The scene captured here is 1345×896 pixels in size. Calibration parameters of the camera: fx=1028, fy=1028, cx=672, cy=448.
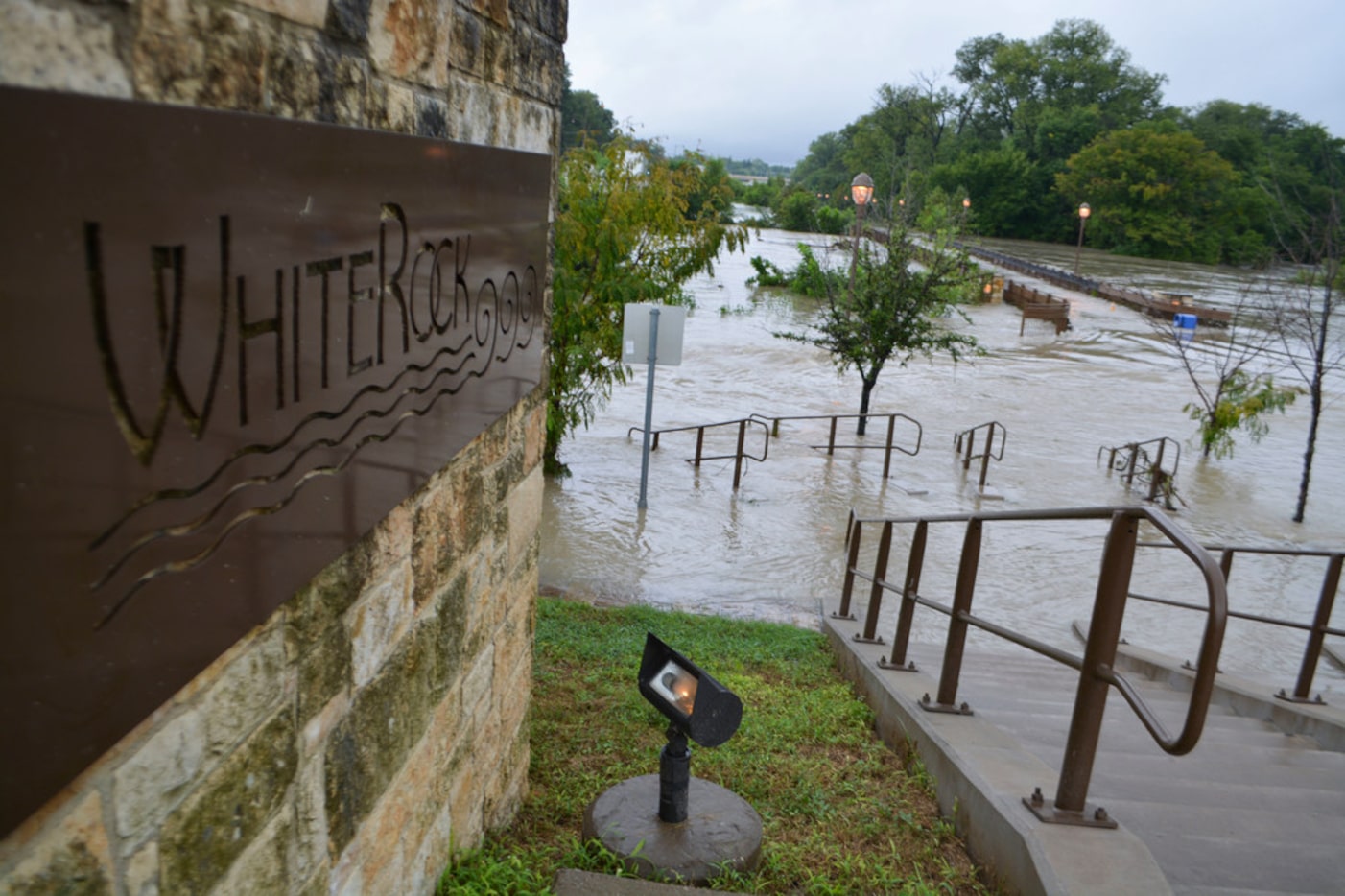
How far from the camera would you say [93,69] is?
3.37 feet

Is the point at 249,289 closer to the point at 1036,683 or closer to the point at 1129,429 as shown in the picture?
the point at 1036,683

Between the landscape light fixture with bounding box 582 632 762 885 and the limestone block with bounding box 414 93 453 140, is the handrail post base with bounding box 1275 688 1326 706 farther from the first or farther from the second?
the limestone block with bounding box 414 93 453 140

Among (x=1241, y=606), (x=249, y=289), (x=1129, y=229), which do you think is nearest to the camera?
(x=249, y=289)

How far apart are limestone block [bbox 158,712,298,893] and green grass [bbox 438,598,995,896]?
101cm

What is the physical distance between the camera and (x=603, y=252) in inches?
470

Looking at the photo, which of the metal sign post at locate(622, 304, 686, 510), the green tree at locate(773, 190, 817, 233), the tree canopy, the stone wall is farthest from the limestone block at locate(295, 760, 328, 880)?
the green tree at locate(773, 190, 817, 233)

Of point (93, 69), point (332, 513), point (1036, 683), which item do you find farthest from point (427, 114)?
point (1036, 683)

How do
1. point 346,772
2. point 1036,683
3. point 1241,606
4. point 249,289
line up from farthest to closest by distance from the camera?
point 1241,606
point 1036,683
point 346,772
point 249,289

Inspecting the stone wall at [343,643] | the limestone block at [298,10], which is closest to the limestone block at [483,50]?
the stone wall at [343,643]

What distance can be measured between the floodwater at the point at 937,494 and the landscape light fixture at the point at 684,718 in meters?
3.98

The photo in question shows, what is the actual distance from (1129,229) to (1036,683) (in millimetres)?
60270

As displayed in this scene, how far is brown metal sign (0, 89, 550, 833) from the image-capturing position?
931 mm

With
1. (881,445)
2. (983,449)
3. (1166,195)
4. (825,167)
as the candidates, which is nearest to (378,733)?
(881,445)

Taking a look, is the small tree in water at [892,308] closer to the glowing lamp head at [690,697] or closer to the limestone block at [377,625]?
the glowing lamp head at [690,697]
